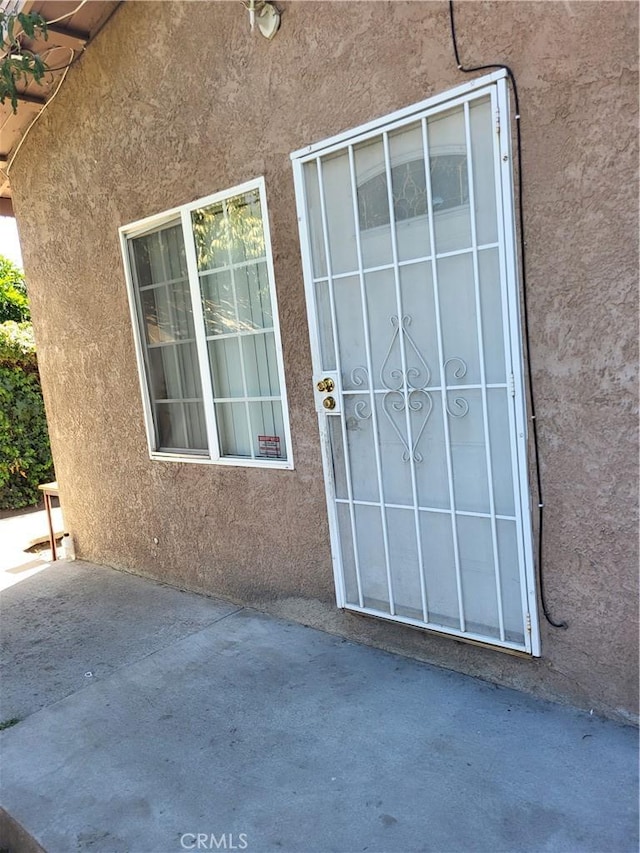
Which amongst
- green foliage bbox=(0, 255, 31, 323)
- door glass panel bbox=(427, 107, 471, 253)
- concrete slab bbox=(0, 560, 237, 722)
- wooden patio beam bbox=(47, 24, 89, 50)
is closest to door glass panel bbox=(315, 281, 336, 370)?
door glass panel bbox=(427, 107, 471, 253)

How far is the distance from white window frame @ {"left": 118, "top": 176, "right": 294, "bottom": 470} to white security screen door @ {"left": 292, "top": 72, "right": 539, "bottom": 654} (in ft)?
1.16

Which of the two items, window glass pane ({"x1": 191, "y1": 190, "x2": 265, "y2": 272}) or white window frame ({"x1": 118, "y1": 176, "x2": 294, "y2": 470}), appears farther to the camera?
window glass pane ({"x1": 191, "y1": 190, "x2": 265, "y2": 272})

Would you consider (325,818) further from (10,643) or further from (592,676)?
(10,643)

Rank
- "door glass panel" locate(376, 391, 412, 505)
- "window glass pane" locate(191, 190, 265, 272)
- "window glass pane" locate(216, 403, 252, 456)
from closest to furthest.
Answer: "door glass panel" locate(376, 391, 412, 505) < "window glass pane" locate(191, 190, 265, 272) < "window glass pane" locate(216, 403, 252, 456)

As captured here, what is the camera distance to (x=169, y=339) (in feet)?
15.3

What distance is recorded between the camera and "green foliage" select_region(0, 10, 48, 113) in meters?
3.84

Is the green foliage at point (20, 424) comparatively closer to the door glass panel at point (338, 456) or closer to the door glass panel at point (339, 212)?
the door glass panel at point (338, 456)

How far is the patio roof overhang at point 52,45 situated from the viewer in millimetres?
4109

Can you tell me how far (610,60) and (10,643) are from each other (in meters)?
4.65

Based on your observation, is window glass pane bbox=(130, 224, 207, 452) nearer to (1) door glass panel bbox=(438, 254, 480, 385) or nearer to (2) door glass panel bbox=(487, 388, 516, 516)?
(1) door glass panel bbox=(438, 254, 480, 385)

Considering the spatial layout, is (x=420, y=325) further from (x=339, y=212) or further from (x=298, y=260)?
(x=298, y=260)

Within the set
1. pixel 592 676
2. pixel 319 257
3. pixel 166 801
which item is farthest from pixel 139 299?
pixel 592 676

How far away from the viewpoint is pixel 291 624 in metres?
3.90

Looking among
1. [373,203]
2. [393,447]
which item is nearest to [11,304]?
[373,203]
